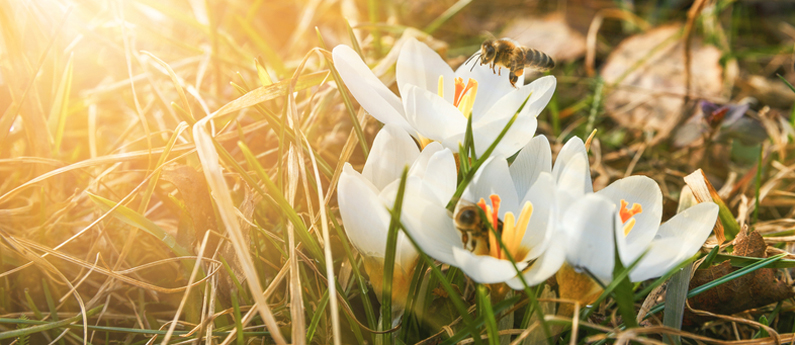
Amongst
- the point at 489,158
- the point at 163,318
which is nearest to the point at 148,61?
the point at 163,318

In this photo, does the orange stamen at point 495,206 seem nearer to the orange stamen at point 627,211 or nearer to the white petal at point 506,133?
the white petal at point 506,133

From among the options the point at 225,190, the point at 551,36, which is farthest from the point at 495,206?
the point at 551,36

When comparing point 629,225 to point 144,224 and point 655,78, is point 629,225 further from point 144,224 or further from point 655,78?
point 655,78

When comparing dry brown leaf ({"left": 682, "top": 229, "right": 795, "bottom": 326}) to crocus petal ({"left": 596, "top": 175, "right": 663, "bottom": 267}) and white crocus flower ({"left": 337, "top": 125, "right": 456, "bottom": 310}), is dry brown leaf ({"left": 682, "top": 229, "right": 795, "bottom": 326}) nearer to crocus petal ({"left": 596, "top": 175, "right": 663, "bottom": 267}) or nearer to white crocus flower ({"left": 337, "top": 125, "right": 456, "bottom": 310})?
crocus petal ({"left": 596, "top": 175, "right": 663, "bottom": 267})

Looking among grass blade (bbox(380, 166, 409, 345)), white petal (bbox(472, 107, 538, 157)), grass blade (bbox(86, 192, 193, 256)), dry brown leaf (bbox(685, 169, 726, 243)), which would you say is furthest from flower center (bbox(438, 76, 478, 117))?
grass blade (bbox(86, 192, 193, 256))

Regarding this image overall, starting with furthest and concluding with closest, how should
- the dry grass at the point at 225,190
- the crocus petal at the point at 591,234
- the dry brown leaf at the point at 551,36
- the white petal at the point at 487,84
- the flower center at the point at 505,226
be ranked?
the dry brown leaf at the point at 551,36, the white petal at the point at 487,84, the dry grass at the point at 225,190, the flower center at the point at 505,226, the crocus petal at the point at 591,234

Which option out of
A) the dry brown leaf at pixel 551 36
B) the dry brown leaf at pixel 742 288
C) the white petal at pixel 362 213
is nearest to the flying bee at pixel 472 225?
the white petal at pixel 362 213

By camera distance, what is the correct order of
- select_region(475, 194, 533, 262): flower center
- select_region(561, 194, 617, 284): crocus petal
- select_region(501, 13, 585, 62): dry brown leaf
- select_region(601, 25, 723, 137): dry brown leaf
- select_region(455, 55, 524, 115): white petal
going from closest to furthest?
select_region(561, 194, 617, 284): crocus petal, select_region(475, 194, 533, 262): flower center, select_region(455, 55, 524, 115): white petal, select_region(601, 25, 723, 137): dry brown leaf, select_region(501, 13, 585, 62): dry brown leaf
